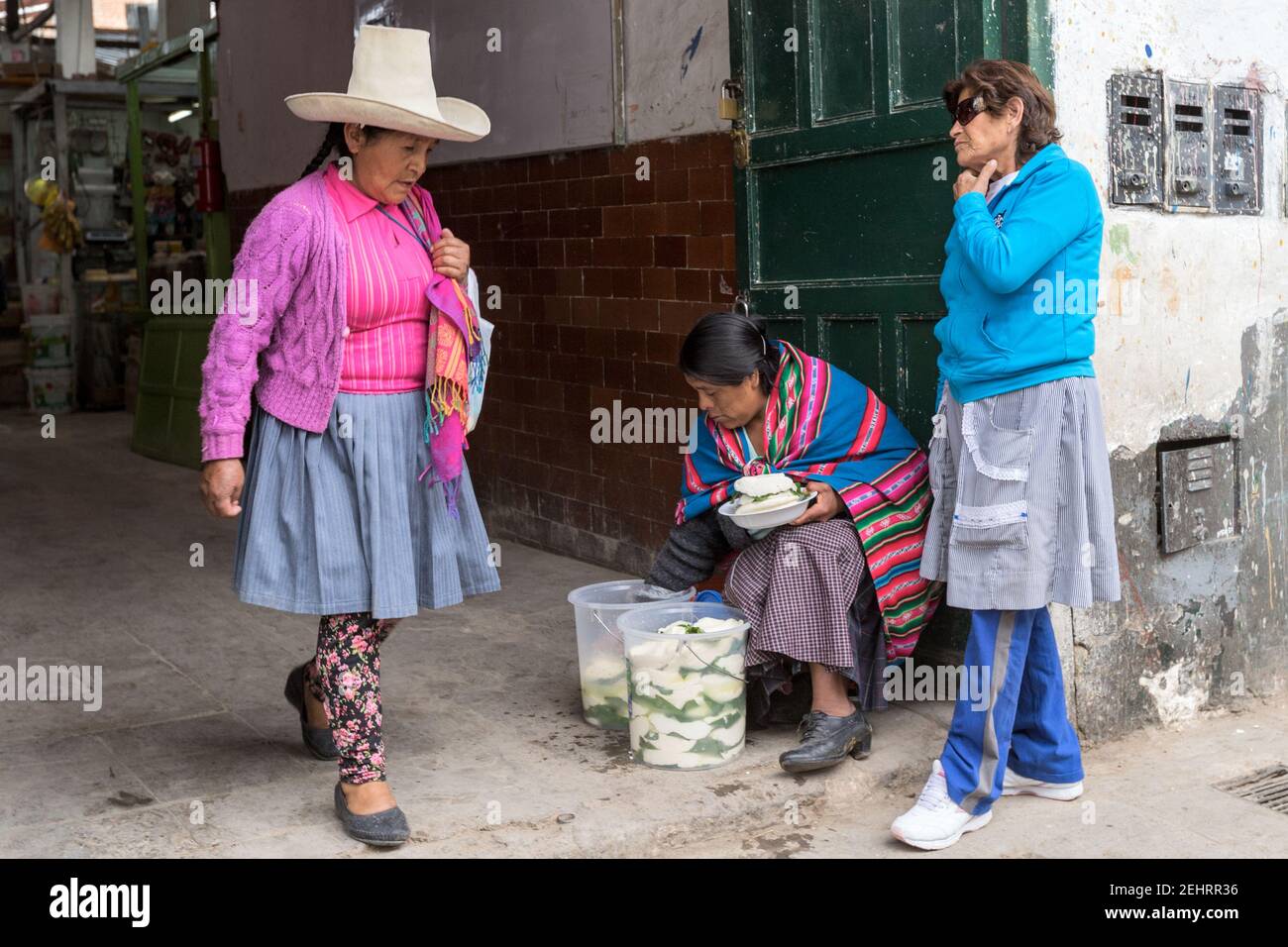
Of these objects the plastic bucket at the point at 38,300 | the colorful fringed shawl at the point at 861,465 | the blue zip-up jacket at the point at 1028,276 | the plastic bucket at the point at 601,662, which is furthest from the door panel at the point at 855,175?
the plastic bucket at the point at 38,300

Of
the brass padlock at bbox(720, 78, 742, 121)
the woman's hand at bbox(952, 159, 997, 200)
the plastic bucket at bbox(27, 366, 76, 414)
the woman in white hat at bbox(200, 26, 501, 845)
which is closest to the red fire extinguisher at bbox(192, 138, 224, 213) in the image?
the plastic bucket at bbox(27, 366, 76, 414)

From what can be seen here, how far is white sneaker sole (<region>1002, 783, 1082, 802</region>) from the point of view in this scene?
3779 millimetres

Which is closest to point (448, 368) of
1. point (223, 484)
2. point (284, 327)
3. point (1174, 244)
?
point (284, 327)

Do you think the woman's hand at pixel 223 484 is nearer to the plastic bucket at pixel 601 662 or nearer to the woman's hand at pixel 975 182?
the plastic bucket at pixel 601 662

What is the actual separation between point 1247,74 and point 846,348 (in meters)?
1.55

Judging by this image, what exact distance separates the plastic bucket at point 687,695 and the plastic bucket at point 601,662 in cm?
23

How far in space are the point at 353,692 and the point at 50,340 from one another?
446 inches

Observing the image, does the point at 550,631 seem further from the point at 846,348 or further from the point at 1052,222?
the point at 1052,222

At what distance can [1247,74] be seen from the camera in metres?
4.40

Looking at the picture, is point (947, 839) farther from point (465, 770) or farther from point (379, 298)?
point (379, 298)

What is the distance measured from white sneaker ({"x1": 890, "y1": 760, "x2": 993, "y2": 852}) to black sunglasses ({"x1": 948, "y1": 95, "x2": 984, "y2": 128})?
166 cm

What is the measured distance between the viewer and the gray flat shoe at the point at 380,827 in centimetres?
331

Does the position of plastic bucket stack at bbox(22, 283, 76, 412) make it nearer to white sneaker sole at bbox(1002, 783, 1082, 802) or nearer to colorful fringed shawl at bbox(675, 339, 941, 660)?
colorful fringed shawl at bbox(675, 339, 941, 660)

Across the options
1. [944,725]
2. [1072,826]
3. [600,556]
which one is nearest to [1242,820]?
[1072,826]
